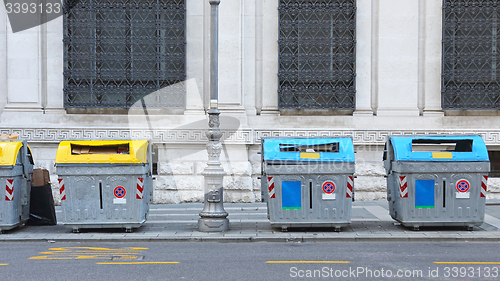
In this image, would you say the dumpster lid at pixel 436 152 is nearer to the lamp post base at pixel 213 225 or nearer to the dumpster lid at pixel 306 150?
the dumpster lid at pixel 306 150

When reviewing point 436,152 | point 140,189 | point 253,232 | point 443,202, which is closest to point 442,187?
point 443,202

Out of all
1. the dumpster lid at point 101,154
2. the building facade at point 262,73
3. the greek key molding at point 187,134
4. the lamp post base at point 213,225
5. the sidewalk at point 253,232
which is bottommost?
the sidewalk at point 253,232

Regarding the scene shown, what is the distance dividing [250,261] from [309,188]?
99.1 inches

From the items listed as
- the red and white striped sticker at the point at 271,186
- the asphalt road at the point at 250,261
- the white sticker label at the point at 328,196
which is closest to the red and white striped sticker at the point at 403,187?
the asphalt road at the point at 250,261

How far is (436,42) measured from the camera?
1393 cm

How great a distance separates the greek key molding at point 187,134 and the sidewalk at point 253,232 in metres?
2.71

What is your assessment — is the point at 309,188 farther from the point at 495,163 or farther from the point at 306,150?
the point at 495,163

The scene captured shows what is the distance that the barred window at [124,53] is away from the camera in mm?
13781

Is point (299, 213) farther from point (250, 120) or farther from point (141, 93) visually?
point (141, 93)

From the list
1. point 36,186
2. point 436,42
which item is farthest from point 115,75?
point 436,42

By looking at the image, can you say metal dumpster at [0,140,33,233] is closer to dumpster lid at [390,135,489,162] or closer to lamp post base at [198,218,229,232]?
lamp post base at [198,218,229,232]

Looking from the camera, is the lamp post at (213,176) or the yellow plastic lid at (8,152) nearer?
the yellow plastic lid at (8,152)

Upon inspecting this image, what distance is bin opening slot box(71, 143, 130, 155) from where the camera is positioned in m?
9.69

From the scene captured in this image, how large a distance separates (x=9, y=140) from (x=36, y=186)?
1.07 metres
